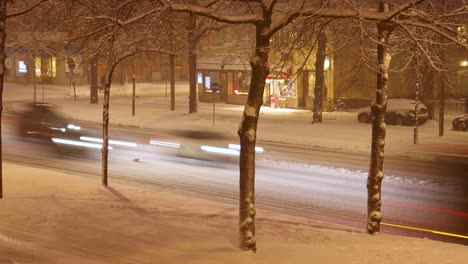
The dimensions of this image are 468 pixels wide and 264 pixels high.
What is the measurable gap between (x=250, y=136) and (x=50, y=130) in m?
20.5

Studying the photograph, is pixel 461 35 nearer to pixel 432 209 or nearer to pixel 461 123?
pixel 432 209

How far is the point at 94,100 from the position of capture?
159 ft

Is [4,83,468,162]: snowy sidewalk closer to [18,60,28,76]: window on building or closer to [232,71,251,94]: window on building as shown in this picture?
[232,71,251,94]: window on building

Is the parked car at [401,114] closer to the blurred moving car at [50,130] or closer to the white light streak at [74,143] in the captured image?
the blurred moving car at [50,130]

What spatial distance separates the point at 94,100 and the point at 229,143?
23.9 metres

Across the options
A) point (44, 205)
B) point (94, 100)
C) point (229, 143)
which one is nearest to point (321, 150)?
point (229, 143)

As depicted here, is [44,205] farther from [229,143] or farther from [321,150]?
[321,150]

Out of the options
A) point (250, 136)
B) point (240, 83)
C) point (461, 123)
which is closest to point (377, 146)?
point (250, 136)

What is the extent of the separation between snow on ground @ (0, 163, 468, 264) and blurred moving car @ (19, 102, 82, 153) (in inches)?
441

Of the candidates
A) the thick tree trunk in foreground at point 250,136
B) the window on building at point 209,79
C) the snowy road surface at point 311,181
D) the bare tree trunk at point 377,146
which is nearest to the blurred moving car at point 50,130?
the snowy road surface at point 311,181

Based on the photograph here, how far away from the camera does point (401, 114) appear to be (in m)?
35.1

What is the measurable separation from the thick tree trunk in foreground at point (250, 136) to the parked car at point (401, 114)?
2592 cm

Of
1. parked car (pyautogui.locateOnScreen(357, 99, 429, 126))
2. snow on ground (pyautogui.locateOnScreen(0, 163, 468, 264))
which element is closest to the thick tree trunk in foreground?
snow on ground (pyautogui.locateOnScreen(0, 163, 468, 264))

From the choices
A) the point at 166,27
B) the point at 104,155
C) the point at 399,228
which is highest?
the point at 166,27
